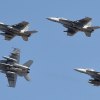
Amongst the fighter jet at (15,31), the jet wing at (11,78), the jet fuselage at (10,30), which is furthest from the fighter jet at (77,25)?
the jet wing at (11,78)

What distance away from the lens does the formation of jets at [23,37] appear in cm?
16638

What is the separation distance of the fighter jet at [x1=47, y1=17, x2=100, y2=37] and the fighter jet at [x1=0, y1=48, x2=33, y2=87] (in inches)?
787

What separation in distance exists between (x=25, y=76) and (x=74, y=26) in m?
26.5

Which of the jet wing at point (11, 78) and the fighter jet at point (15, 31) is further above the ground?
the fighter jet at point (15, 31)

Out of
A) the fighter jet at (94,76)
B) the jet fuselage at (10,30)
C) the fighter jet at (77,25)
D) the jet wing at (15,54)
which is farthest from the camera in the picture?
the fighter jet at (77,25)

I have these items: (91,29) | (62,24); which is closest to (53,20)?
(62,24)

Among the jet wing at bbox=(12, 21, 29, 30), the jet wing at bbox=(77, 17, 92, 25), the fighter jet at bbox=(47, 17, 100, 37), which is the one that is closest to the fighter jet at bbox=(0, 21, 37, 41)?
the jet wing at bbox=(12, 21, 29, 30)

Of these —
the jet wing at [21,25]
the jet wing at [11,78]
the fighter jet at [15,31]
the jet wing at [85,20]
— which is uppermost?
the jet wing at [85,20]

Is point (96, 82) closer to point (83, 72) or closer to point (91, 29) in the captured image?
point (83, 72)

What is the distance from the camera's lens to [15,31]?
173875 millimetres

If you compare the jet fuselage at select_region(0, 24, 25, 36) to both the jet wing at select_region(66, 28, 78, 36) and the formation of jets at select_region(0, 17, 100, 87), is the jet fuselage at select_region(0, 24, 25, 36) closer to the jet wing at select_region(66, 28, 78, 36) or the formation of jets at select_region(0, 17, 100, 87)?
the formation of jets at select_region(0, 17, 100, 87)

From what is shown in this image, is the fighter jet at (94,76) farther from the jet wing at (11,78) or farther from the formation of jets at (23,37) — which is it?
the jet wing at (11,78)

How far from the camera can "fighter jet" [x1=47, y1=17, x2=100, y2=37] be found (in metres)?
176

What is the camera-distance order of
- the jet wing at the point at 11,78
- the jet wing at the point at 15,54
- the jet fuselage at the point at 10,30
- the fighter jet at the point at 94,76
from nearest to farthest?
the fighter jet at the point at 94,76 → the jet wing at the point at 11,78 → the jet fuselage at the point at 10,30 → the jet wing at the point at 15,54
